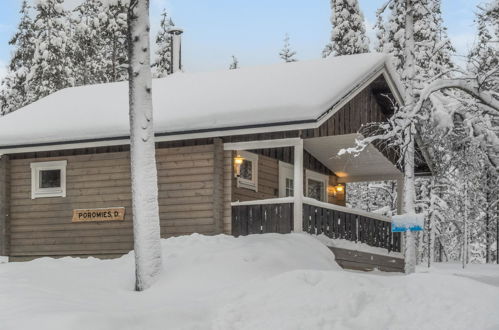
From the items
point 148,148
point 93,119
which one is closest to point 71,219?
point 93,119

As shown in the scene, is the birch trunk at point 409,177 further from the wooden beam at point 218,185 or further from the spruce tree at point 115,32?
the spruce tree at point 115,32

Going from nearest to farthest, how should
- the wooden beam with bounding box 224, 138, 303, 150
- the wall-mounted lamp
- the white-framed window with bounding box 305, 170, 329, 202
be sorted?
the wooden beam with bounding box 224, 138, 303, 150 → the white-framed window with bounding box 305, 170, 329, 202 → the wall-mounted lamp

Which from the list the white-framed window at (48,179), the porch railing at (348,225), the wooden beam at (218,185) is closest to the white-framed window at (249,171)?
the wooden beam at (218,185)

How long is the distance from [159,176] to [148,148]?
4546 millimetres

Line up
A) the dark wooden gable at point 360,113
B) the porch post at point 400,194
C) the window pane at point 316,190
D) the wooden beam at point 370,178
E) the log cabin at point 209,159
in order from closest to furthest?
the log cabin at point 209,159 < the dark wooden gable at point 360,113 < the porch post at point 400,194 < the window pane at point 316,190 < the wooden beam at point 370,178

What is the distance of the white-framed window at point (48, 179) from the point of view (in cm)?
1834

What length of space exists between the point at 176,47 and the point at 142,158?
38.5ft

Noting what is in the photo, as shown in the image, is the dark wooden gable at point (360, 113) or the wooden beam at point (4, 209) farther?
the wooden beam at point (4, 209)

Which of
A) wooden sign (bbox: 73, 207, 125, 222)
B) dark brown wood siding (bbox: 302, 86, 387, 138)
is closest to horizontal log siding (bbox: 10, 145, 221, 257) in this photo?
wooden sign (bbox: 73, 207, 125, 222)

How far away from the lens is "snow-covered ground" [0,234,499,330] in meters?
8.89

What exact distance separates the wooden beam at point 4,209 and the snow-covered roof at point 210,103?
0.83 metres

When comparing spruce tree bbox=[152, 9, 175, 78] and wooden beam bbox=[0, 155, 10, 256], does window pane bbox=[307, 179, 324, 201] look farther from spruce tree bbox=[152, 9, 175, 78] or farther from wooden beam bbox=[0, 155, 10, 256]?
spruce tree bbox=[152, 9, 175, 78]

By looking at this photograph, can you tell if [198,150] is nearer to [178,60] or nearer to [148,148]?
[148,148]

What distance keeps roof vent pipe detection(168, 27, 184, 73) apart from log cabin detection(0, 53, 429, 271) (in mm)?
3108
